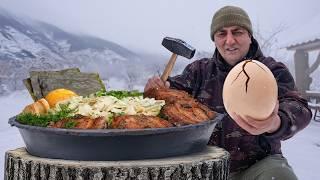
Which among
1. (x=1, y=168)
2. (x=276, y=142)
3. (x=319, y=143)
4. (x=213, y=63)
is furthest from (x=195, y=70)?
(x=319, y=143)

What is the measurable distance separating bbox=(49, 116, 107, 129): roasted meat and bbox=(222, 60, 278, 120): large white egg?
0.60m

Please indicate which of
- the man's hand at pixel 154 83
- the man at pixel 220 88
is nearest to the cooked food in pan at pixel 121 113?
the man's hand at pixel 154 83

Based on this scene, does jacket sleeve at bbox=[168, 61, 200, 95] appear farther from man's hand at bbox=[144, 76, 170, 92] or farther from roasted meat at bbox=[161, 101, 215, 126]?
roasted meat at bbox=[161, 101, 215, 126]

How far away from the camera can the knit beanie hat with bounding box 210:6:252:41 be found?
300 cm

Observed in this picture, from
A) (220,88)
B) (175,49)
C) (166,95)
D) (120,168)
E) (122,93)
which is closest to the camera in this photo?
(120,168)

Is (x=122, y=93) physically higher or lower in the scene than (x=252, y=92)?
lower

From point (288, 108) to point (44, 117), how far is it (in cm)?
134

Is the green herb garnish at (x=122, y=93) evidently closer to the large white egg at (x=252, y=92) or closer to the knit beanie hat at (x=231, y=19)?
the knit beanie hat at (x=231, y=19)

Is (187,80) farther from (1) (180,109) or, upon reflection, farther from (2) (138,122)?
(2) (138,122)

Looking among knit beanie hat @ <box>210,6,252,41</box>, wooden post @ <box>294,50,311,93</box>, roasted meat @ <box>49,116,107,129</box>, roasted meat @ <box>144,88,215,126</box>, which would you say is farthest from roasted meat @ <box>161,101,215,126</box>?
wooden post @ <box>294,50,311,93</box>

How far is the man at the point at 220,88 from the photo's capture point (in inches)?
96.8

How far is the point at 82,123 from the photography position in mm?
1915

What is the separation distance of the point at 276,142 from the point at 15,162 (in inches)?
67.5

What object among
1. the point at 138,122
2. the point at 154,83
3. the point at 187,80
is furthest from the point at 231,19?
the point at 138,122
